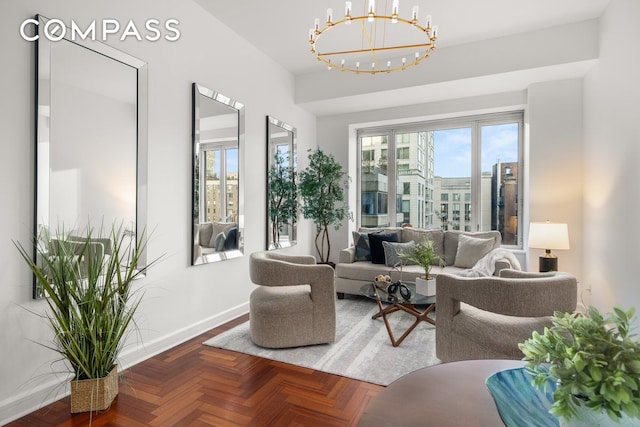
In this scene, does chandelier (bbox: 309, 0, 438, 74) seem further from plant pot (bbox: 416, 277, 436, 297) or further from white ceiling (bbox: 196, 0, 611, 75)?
plant pot (bbox: 416, 277, 436, 297)

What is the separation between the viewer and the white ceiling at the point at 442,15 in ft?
10.6

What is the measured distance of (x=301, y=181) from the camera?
4.91 meters

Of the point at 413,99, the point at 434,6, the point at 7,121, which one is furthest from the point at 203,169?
the point at 413,99

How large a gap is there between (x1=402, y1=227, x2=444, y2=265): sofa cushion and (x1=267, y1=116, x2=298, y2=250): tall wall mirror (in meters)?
1.57

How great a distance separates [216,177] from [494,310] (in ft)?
8.90

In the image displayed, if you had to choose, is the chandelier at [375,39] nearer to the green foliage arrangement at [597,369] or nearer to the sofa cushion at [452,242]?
the sofa cushion at [452,242]

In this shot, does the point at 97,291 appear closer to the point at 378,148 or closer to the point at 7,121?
the point at 7,121

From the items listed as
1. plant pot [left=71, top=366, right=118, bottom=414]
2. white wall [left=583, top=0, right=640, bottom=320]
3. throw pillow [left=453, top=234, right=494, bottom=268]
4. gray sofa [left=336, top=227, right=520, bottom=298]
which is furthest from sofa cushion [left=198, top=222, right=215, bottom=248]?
white wall [left=583, top=0, right=640, bottom=320]

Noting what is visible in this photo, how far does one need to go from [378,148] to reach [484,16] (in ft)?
8.39

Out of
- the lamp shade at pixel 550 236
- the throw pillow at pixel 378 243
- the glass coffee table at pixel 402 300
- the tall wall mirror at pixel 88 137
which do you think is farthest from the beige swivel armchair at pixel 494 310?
the tall wall mirror at pixel 88 137

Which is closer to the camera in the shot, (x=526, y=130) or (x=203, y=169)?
(x=203, y=169)

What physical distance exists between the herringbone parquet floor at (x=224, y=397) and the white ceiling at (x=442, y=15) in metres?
3.20

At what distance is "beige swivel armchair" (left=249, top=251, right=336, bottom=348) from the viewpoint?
9.26 ft

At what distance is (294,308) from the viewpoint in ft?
9.30
